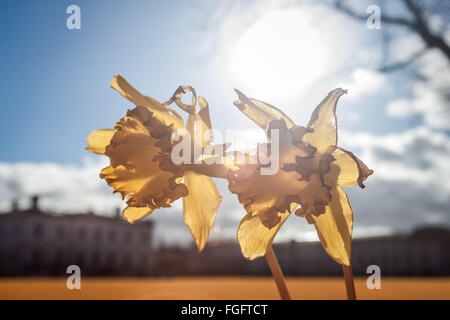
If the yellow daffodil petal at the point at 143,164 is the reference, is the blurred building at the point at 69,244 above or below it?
below

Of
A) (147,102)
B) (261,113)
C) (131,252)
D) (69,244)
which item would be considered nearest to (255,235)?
(261,113)

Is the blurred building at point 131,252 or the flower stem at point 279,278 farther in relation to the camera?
the blurred building at point 131,252

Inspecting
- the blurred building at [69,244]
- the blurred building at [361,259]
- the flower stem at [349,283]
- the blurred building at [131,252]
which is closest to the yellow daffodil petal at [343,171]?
the flower stem at [349,283]

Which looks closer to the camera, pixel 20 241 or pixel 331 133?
pixel 331 133

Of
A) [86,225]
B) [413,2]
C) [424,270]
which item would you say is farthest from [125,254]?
[413,2]

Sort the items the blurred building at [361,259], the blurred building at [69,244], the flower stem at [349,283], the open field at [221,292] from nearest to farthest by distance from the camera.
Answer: the flower stem at [349,283]
the open field at [221,292]
the blurred building at [361,259]
the blurred building at [69,244]

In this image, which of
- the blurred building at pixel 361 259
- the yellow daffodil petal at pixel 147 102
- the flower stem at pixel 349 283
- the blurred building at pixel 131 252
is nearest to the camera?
the flower stem at pixel 349 283

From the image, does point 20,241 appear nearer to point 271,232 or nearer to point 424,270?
point 424,270

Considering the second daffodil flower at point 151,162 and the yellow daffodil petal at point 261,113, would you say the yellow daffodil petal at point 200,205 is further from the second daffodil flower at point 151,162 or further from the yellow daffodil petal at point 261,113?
the yellow daffodil petal at point 261,113
